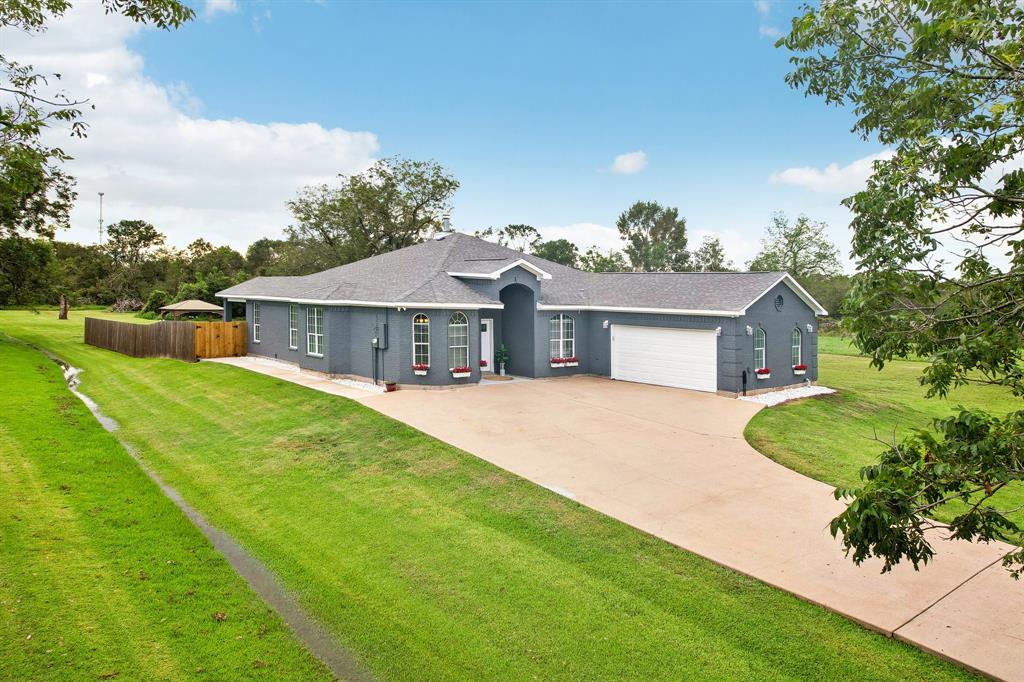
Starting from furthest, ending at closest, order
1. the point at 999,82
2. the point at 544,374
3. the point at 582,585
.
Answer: the point at 544,374, the point at 582,585, the point at 999,82

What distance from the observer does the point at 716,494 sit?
964 cm

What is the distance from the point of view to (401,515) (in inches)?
358

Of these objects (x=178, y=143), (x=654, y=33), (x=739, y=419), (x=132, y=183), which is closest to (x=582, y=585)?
(x=739, y=419)

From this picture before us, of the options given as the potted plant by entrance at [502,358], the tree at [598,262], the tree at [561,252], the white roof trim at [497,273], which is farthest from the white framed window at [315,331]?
the tree at [561,252]

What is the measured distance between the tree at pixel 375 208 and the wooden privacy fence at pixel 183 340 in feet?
60.6

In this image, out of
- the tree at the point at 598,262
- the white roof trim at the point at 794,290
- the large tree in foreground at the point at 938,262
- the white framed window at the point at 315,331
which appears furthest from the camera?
the tree at the point at 598,262

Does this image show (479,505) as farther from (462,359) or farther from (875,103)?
(462,359)

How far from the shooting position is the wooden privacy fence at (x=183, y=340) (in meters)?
24.8

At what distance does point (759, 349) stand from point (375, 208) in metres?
31.8

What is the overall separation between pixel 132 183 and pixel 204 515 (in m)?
35.1

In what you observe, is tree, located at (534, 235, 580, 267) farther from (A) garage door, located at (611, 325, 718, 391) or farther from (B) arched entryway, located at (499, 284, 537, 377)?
(A) garage door, located at (611, 325, 718, 391)

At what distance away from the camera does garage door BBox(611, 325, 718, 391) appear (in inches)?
742

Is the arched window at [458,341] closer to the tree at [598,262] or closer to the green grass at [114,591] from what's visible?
the green grass at [114,591]

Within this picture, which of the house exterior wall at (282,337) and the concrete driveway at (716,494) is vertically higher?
the house exterior wall at (282,337)
